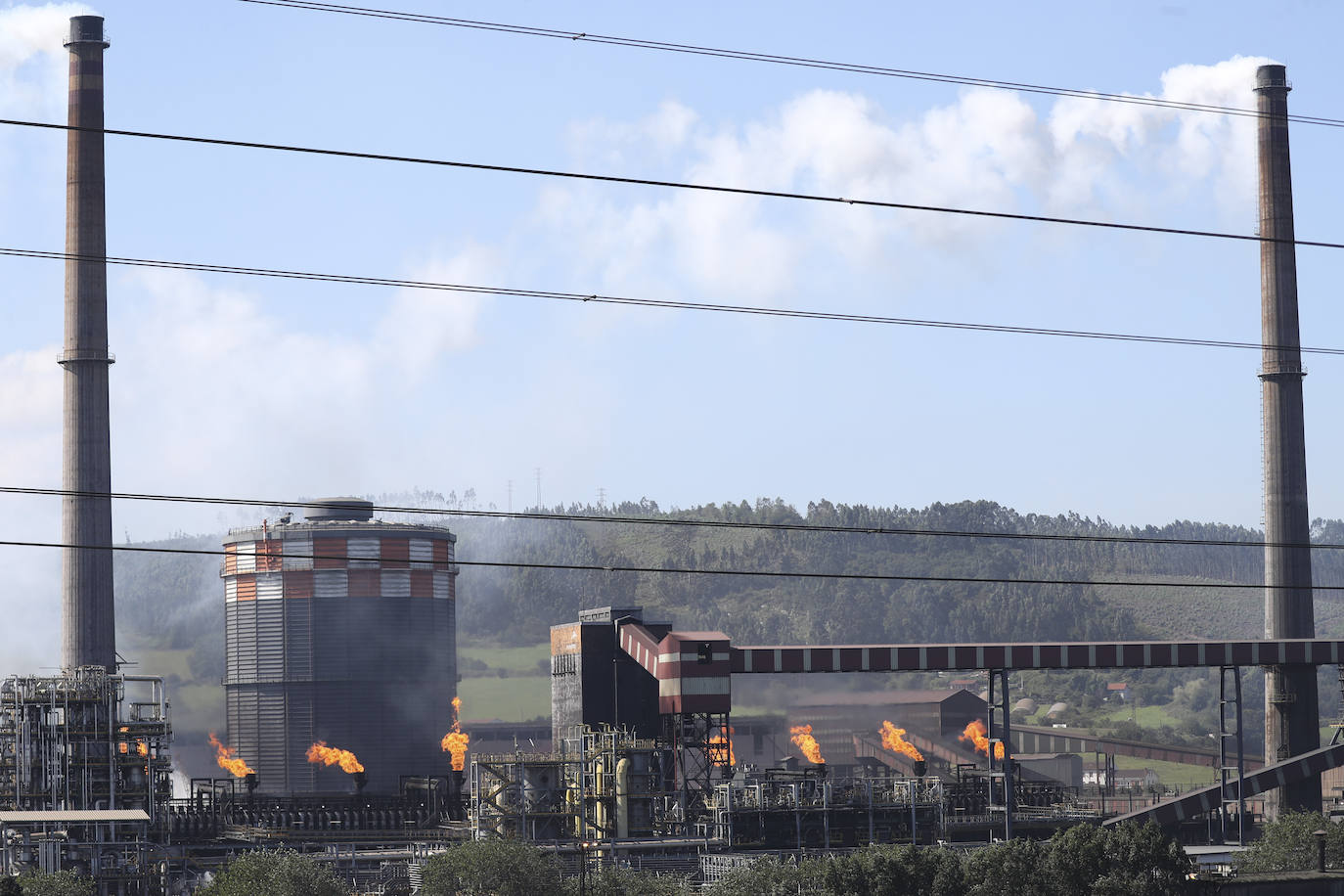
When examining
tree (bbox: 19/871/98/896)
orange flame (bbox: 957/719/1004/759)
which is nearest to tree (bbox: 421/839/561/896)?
tree (bbox: 19/871/98/896)

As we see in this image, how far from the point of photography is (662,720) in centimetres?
8656

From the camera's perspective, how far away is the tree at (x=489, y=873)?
60.3m

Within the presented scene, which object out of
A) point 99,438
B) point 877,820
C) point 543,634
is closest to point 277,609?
point 99,438

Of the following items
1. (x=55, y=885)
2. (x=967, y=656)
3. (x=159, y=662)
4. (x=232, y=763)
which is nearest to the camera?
(x=55, y=885)

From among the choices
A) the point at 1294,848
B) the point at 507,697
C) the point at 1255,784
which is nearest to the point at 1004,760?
the point at 1255,784

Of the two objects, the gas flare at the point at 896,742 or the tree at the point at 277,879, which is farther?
the gas flare at the point at 896,742

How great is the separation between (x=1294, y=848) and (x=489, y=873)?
103 feet

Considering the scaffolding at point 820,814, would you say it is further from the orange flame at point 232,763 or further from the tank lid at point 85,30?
the tank lid at point 85,30

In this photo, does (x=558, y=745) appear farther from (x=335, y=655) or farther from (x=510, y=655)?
(x=510, y=655)

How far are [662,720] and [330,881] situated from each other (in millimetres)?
28868

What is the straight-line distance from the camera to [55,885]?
56.3m

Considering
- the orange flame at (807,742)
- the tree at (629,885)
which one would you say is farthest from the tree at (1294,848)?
the orange flame at (807,742)

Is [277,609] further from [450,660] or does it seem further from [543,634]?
[543,634]

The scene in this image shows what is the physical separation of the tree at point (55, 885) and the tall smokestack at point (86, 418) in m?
27.6
